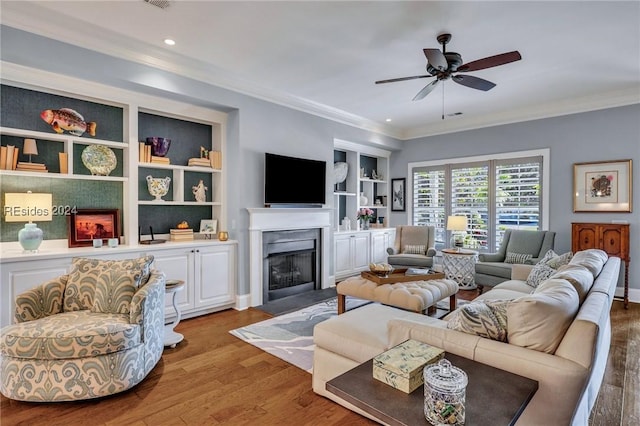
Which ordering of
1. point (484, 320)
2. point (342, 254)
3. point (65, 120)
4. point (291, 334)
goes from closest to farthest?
point (484, 320) → point (65, 120) → point (291, 334) → point (342, 254)

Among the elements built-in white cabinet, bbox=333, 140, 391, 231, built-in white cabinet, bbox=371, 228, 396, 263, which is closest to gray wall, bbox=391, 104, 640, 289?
built-in white cabinet, bbox=333, 140, 391, 231

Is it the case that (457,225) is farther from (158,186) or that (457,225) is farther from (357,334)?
(158,186)

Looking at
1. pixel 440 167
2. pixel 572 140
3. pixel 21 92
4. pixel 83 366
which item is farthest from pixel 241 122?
pixel 572 140

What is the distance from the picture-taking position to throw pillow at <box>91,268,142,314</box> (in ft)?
8.80

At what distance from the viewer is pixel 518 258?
502 centimetres

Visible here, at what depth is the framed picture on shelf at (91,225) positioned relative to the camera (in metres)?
3.49

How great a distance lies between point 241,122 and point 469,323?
3.63m

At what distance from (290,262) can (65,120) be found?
3151 millimetres

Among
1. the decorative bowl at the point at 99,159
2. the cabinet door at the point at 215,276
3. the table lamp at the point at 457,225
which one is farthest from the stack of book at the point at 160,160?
the table lamp at the point at 457,225

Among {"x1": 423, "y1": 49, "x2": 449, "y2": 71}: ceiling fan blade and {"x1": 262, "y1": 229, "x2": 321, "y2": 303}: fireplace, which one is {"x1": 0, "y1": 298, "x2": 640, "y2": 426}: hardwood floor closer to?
{"x1": 262, "y1": 229, "x2": 321, "y2": 303}: fireplace

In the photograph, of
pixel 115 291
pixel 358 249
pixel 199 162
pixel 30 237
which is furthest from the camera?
pixel 358 249

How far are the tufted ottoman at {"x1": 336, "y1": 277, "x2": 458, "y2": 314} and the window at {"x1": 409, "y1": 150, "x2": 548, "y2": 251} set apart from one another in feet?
8.67

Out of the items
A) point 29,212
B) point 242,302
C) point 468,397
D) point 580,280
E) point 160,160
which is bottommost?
point 242,302

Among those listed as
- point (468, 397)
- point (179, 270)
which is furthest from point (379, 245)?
point (468, 397)
